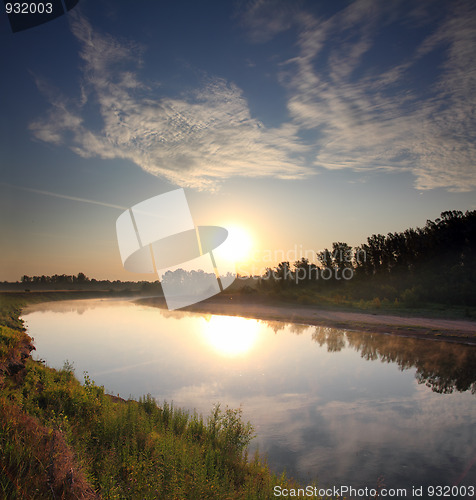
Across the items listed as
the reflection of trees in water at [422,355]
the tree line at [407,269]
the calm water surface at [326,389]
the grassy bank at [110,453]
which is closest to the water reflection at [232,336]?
the calm water surface at [326,389]

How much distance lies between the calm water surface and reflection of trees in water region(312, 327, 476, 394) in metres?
0.05

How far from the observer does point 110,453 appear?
701 cm

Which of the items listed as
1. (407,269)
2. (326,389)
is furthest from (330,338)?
(407,269)

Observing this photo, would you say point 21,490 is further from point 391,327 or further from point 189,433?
point 391,327

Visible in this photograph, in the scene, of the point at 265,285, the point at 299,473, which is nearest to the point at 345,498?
the point at 299,473

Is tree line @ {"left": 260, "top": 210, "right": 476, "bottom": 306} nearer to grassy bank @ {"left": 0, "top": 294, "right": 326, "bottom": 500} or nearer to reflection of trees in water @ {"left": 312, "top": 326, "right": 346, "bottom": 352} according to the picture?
reflection of trees in water @ {"left": 312, "top": 326, "right": 346, "bottom": 352}

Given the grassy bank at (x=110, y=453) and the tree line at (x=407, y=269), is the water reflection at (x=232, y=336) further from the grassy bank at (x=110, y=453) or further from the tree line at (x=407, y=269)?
the tree line at (x=407, y=269)

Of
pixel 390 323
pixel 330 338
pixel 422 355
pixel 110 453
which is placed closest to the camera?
pixel 110 453

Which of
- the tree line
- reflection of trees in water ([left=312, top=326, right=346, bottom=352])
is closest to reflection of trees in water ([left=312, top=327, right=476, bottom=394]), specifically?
reflection of trees in water ([left=312, top=326, right=346, bottom=352])

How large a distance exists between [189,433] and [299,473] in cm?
298

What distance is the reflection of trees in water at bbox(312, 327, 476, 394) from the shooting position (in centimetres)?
1406

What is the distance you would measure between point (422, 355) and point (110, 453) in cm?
1727

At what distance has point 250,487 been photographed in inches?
252

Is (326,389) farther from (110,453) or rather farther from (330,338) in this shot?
(330,338)
